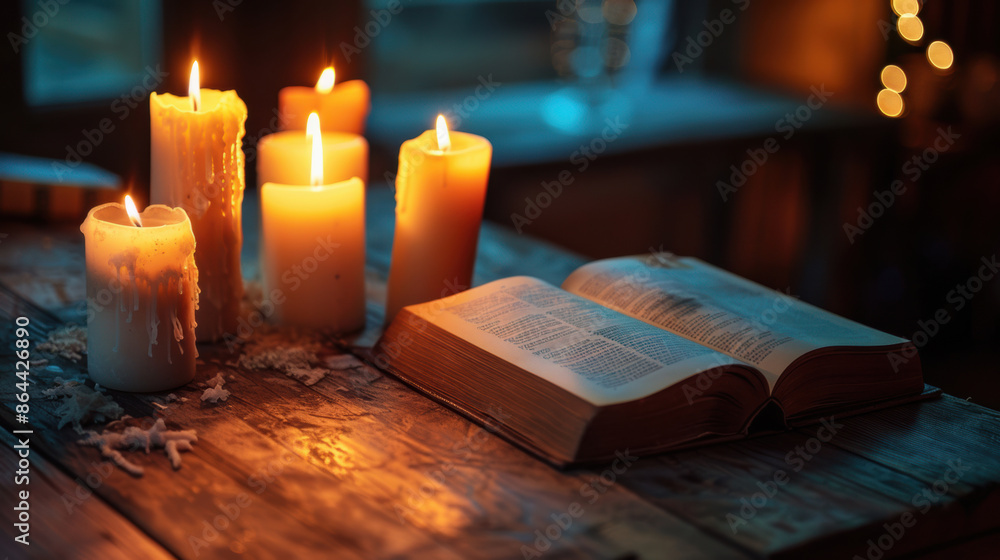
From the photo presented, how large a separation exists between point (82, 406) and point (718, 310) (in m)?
0.66

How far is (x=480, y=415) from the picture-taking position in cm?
93

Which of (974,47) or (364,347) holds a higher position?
(974,47)

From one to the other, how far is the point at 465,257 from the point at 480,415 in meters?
0.28

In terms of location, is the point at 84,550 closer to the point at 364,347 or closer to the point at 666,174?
the point at 364,347

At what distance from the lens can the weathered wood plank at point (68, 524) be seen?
70 cm

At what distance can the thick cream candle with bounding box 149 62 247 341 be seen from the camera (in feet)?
3.38

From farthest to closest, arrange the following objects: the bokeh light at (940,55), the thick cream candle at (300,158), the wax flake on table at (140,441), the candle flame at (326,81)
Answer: the bokeh light at (940,55), the candle flame at (326,81), the thick cream candle at (300,158), the wax flake on table at (140,441)

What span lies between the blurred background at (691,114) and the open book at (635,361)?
124 centimetres

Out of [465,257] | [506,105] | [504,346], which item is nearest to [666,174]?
[506,105]

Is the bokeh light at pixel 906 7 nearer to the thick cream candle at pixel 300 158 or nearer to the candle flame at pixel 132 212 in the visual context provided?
the thick cream candle at pixel 300 158

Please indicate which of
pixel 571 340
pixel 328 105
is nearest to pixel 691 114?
Answer: pixel 328 105

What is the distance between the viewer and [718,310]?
104 cm

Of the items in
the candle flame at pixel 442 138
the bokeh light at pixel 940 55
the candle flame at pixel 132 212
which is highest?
the bokeh light at pixel 940 55

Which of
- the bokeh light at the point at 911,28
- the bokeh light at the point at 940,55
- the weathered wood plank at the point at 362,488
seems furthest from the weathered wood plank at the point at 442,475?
the bokeh light at the point at 911,28
